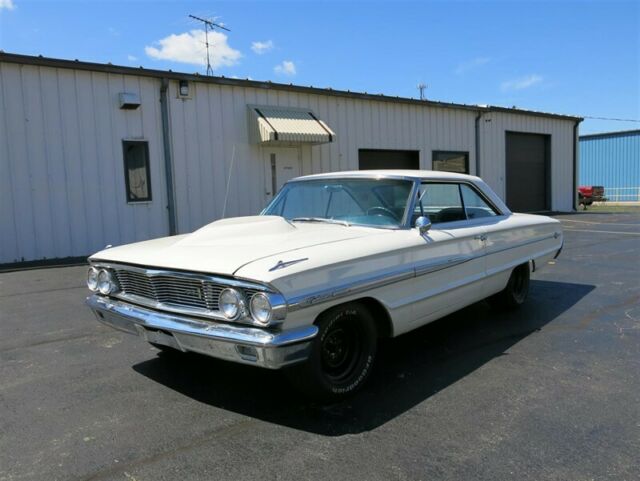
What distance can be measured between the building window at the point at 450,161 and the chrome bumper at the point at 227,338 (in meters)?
13.9

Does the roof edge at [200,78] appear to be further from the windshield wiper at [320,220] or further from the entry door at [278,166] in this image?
the windshield wiper at [320,220]

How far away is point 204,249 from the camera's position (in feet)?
10.8

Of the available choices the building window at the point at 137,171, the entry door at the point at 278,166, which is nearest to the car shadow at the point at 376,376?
the building window at the point at 137,171

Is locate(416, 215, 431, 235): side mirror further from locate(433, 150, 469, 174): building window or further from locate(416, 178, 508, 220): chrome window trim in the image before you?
locate(433, 150, 469, 174): building window

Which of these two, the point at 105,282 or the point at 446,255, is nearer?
the point at 105,282

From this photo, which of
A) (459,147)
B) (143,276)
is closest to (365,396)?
(143,276)

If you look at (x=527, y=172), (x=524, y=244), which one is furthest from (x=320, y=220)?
(x=527, y=172)

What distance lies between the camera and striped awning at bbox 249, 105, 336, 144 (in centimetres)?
1166

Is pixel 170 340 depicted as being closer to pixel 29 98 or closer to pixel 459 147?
pixel 29 98

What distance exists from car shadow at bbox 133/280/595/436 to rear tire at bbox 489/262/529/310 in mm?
161

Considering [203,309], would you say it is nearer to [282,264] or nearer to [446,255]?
[282,264]

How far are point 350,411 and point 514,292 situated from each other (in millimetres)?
3025

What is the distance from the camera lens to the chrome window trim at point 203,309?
2765 mm

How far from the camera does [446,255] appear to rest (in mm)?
4055
